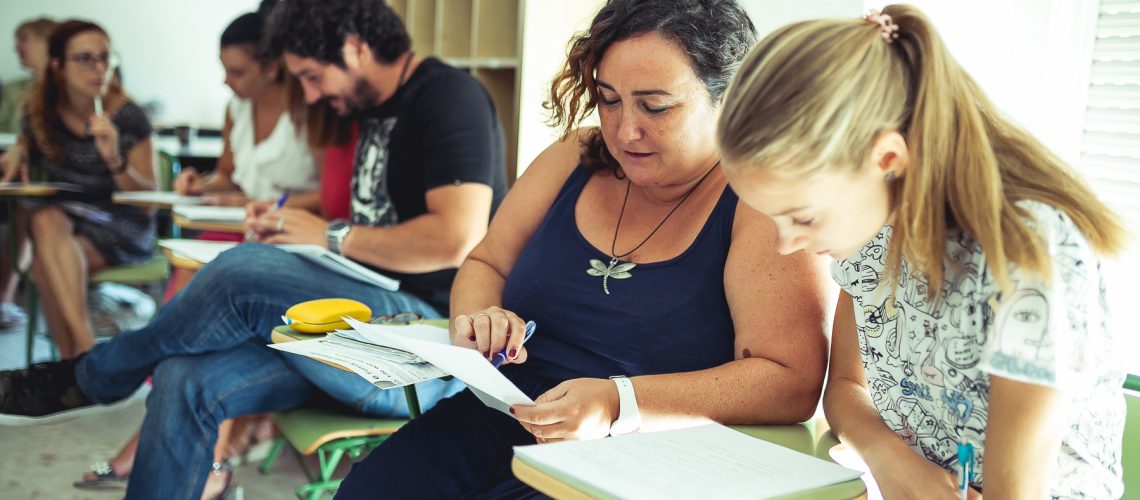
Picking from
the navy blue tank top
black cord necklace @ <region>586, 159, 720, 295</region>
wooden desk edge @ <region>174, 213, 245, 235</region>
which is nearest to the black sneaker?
wooden desk edge @ <region>174, 213, 245, 235</region>

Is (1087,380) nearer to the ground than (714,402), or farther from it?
farther from it

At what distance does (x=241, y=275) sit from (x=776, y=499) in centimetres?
132

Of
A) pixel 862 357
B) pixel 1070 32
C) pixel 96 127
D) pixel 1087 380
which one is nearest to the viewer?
pixel 1087 380

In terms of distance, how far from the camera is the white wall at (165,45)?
685 cm

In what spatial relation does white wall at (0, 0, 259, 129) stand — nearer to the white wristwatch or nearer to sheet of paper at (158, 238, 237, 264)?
sheet of paper at (158, 238, 237, 264)

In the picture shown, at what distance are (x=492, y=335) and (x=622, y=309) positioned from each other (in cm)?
20

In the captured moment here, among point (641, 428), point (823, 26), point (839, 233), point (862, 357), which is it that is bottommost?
point (641, 428)

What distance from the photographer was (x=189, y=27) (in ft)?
23.6

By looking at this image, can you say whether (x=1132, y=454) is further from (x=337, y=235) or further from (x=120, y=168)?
(x=120, y=168)

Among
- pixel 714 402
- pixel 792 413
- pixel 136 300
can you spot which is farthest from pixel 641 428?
pixel 136 300

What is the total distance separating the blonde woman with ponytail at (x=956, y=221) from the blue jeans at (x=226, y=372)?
3.50ft

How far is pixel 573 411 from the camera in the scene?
118 centimetres

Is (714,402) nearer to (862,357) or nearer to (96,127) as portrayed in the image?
(862,357)

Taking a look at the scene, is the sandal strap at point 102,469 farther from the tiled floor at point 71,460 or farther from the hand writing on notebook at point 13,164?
the hand writing on notebook at point 13,164
